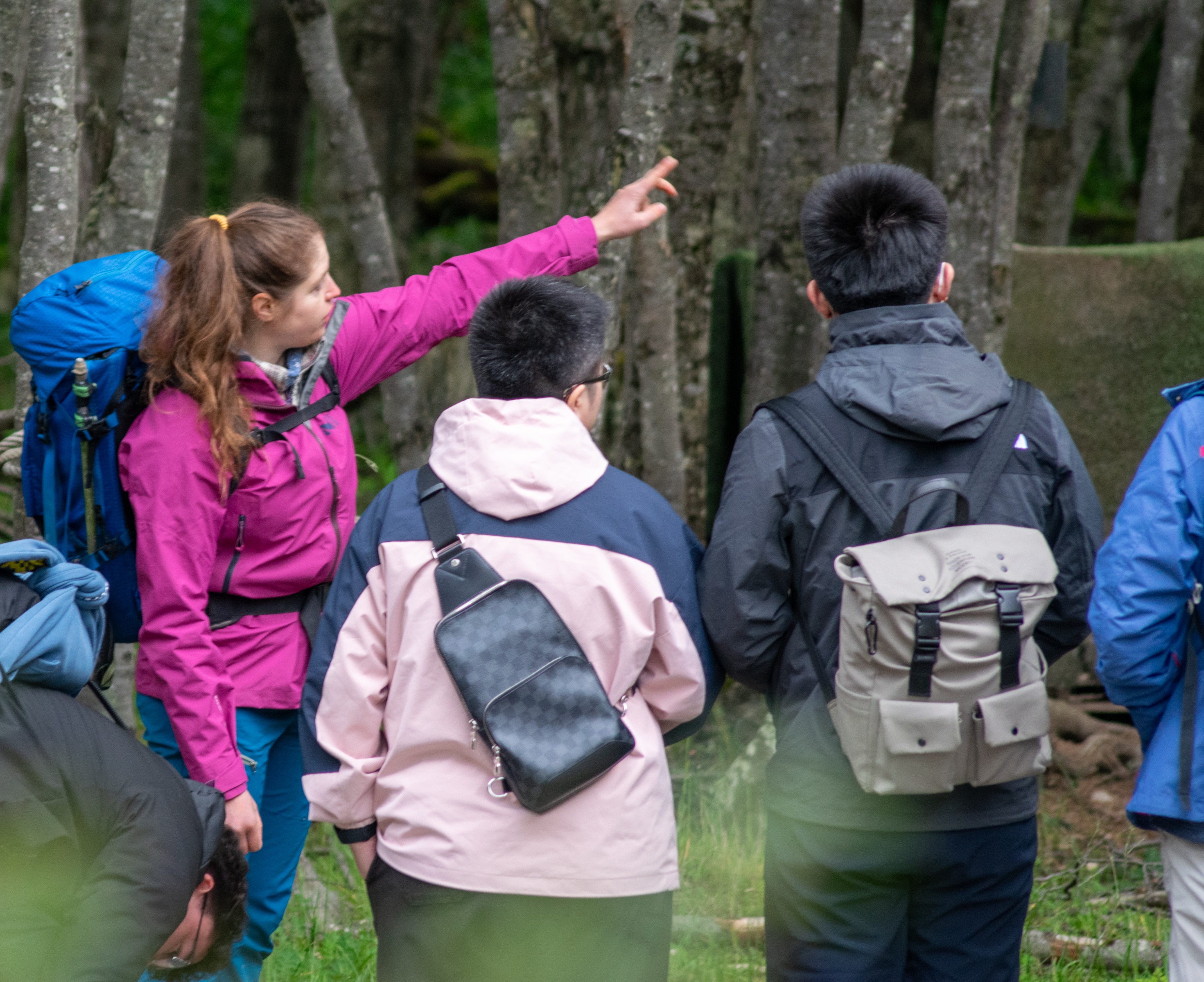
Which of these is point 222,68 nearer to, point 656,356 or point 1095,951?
point 656,356

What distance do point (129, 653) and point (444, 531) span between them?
2048 mm

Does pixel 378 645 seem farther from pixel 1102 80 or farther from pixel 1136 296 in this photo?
pixel 1102 80

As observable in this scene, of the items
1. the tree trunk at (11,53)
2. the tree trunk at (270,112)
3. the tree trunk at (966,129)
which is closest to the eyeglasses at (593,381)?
the tree trunk at (11,53)

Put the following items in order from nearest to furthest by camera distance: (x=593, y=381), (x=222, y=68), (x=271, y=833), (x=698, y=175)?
(x=593, y=381) → (x=271, y=833) → (x=698, y=175) → (x=222, y=68)

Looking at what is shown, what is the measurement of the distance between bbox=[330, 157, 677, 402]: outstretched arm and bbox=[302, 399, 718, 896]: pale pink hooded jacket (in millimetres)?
691

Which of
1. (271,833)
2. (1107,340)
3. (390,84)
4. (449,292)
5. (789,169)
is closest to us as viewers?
(271,833)

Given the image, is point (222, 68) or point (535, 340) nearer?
point (535, 340)

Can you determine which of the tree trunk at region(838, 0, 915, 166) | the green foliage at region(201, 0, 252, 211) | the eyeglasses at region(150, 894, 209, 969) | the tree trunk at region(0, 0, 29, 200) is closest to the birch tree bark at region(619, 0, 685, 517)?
the tree trunk at region(838, 0, 915, 166)

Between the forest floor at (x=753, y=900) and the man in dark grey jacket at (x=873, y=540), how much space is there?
1267 millimetres

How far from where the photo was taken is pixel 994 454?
2.34m

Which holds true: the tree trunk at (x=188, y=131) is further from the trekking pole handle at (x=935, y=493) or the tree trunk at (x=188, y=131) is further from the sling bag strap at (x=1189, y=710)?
the sling bag strap at (x=1189, y=710)

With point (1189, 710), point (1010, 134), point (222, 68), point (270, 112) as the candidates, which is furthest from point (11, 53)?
point (222, 68)

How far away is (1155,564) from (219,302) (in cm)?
185

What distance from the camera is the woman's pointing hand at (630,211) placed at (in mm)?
3146
